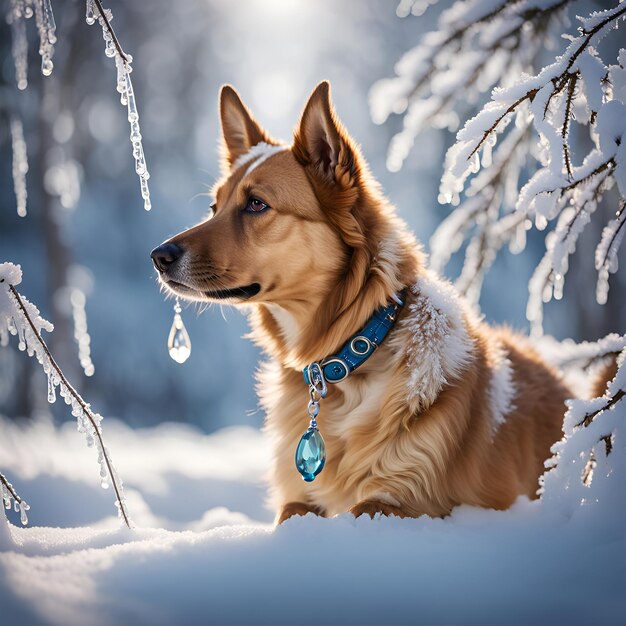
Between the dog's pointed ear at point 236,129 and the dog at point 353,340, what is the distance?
23 cm

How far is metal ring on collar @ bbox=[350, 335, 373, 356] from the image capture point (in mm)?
2426

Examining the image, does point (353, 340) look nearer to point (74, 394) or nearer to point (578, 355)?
point (74, 394)

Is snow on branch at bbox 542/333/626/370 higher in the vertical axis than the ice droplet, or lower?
higher

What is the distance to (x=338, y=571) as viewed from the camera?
67.4 inches

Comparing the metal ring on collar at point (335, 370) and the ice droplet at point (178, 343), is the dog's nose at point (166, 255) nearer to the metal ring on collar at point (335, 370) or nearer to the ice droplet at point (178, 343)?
the ice droplet at point (178, 343)

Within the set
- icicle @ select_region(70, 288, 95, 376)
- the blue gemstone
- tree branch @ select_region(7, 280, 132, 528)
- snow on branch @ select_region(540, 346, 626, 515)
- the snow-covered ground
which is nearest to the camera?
the snow-covered ground

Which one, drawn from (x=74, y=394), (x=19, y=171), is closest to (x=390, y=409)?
(x=74, y=394)

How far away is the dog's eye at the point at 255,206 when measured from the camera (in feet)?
8.68

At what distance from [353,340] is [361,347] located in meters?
0.04

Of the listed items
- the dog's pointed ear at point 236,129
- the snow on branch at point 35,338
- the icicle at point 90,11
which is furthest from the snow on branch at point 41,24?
the dog's pointed ear at point 236,129

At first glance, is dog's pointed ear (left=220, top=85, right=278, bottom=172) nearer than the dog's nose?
No

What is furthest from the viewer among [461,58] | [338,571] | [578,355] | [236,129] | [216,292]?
[578,355]

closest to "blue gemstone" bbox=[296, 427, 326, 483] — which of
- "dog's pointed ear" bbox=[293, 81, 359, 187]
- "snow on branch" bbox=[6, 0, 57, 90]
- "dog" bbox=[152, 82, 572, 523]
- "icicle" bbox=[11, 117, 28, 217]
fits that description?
"dog" bbox=[152, 82, 572, 523]

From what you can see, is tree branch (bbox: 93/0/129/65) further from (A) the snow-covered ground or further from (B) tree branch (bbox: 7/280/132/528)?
(A) the snow-covered ground
